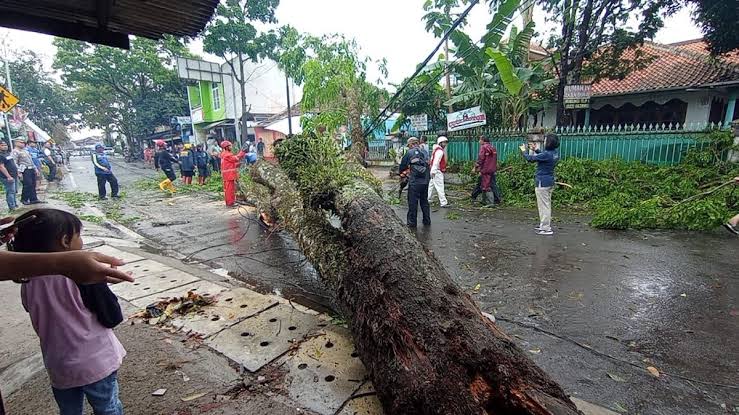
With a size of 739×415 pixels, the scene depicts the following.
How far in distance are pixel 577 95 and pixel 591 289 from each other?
7.55m

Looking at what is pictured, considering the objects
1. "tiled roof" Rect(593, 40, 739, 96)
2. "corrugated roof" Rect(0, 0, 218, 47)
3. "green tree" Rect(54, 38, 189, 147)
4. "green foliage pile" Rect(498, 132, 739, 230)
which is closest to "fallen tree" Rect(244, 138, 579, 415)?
"corrugated roof" Rect(0, 0, 218, 47)

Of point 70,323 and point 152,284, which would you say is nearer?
point 70,323

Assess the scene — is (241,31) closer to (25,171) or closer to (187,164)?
(187,164)

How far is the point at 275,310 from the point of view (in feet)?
11.8

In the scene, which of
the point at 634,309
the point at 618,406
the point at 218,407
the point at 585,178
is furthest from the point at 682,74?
the point at 218,407

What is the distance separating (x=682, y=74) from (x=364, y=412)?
1620 cm

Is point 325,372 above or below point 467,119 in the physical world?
below

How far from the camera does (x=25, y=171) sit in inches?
379

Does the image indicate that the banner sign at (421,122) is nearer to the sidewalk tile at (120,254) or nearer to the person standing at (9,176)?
the sidewalk tile at (120,254)

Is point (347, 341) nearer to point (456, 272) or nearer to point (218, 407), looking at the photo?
point (218, 407)

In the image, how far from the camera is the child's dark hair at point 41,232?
Answer: 1.58m

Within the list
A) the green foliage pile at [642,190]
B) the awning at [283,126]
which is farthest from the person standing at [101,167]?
the awning at [283,126]

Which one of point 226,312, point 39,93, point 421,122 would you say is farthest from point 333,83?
point 39,93

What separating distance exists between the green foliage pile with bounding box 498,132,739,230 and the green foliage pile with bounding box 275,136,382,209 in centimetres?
491
